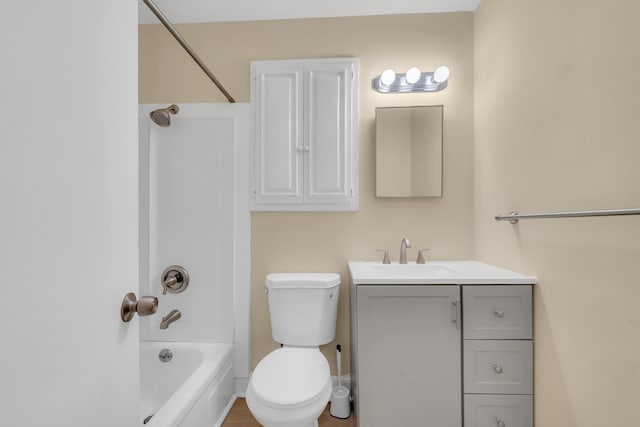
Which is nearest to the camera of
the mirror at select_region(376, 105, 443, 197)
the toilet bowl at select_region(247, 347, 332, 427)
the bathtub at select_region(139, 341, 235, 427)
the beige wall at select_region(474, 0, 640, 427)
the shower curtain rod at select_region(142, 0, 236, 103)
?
the beige wall at select_region(474, 0, 640, 427)

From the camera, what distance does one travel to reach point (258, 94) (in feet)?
6.27

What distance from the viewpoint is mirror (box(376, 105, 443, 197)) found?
187 centimetres

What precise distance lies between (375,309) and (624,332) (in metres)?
0.81

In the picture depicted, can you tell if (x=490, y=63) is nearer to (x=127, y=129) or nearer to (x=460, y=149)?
(x=460, y=149)

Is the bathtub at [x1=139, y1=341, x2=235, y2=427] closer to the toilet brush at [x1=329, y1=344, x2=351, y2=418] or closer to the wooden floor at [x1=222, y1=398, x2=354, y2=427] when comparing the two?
the wooden floor at [x1=222, y1=398, x2=354, y2=427]

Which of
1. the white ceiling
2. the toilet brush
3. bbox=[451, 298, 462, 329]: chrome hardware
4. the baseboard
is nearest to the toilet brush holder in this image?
the toilet brush

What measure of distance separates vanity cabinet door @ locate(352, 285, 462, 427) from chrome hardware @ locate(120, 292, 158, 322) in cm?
91

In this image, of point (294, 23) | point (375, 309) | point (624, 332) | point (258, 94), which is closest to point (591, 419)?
point (624, 332)

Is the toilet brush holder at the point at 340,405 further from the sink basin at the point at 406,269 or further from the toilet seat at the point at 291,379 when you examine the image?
the sink basin at the point at 406,269

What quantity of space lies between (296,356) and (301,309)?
27 cm

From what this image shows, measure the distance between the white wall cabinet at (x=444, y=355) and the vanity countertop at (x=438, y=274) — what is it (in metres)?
0.03

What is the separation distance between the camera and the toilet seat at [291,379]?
3.92 feet

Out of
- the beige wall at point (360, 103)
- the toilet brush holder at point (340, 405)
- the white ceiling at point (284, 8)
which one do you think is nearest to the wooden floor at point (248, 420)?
the toilet brush holder at point (340, 405)

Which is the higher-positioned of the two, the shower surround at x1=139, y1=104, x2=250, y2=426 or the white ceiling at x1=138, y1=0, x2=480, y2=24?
the white ceiling at x1=138, y1=0, x2=480, y2=24
